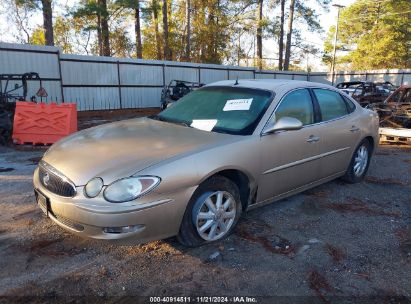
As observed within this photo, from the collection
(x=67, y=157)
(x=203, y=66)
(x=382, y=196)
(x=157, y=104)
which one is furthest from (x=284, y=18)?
(x=67, y=157)

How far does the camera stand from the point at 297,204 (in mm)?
4543

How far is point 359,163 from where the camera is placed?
17.7ft

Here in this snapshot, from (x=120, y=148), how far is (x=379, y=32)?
1654 inches

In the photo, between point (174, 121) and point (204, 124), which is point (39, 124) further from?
point (204, 124)

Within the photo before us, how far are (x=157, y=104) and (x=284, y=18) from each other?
73.7ft

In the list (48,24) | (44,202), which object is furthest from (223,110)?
(48,24)

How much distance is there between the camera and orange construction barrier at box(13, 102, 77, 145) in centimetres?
784

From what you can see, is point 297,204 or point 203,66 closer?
point 297,204

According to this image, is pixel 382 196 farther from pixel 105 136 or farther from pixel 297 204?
pixel 105 136

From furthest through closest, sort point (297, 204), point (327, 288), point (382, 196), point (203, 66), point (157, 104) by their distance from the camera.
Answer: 1. point (203, 66)
2. point (157, 104)
3. point (382, 196)
4. point (297, 204)
5. point (327, 288)

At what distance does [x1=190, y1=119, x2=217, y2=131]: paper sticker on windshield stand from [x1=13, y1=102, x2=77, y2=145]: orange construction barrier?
4.89 meters

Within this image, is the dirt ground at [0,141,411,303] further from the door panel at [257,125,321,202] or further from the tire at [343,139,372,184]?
the tire at [343,139,372,184]

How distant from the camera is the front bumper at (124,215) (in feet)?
8.89

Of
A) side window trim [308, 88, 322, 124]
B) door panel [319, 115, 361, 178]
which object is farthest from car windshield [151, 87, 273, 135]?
door panel [319, 115, 361, 178]
